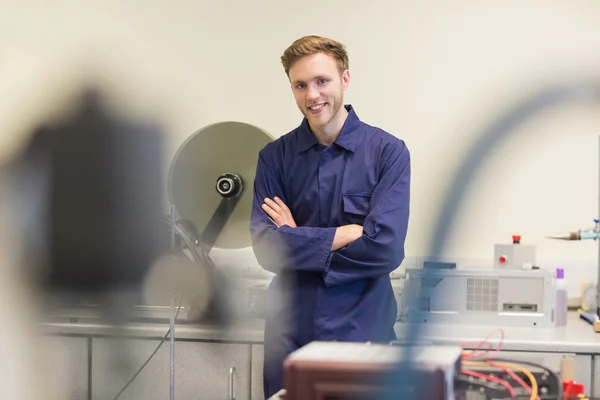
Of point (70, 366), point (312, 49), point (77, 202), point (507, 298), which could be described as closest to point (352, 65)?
point (507, 298)

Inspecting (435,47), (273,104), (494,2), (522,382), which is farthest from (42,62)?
(522,382)

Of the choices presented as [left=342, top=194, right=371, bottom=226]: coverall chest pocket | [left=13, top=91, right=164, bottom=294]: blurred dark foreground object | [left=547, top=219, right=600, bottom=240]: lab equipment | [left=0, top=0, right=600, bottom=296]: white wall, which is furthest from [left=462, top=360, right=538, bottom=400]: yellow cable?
[left=0, top=0, right=600, bottom=296]: white wall

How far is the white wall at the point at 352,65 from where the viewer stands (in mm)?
2949

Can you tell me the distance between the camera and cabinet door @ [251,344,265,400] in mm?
2586

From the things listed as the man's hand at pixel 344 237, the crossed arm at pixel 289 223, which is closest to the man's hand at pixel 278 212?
the crossed arm at pixel 289 223

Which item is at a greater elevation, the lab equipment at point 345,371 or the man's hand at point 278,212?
the man's hand at point 278,212

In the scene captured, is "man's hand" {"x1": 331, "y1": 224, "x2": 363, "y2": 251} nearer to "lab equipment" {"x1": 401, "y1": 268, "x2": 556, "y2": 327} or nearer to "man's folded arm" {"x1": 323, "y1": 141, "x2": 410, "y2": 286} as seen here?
"man's folded arm" {"x1": 323, "y1": 141, "x2": 410, "y2": 286}

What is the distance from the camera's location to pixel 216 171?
261 centimetres

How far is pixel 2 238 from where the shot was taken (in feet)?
8.13

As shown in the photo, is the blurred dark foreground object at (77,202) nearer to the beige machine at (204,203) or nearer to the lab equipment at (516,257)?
the beige machine at (204,203)

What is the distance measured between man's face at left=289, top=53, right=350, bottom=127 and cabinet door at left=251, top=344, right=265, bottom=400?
1.06 meters

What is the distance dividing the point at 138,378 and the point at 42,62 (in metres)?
1.52

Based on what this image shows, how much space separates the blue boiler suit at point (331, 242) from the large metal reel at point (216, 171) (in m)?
0.57

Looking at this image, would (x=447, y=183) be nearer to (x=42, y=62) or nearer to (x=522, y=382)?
(x=522, y=382)
